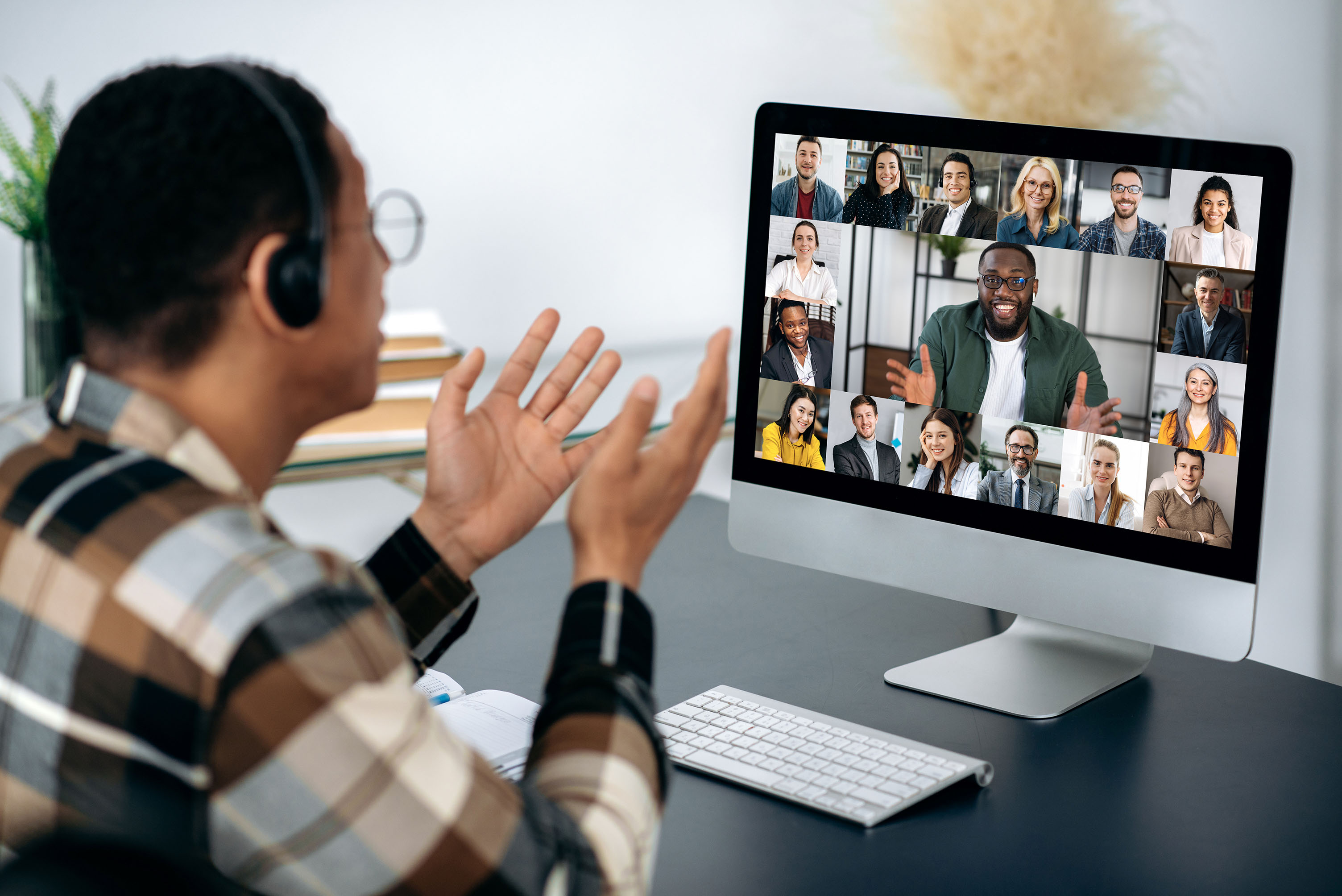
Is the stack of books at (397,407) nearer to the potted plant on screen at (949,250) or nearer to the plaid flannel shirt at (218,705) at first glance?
the potted plant on screen at (949,250)

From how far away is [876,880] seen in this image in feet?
2.74

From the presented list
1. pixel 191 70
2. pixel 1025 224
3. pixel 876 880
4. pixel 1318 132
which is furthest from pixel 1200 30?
pixel 191 70

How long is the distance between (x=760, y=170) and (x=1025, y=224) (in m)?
0.28

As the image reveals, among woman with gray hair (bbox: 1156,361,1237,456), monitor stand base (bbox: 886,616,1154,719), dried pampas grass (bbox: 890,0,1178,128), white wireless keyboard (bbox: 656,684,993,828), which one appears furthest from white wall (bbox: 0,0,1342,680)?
white wireless keyboard (bbox: 656,684,993,828)

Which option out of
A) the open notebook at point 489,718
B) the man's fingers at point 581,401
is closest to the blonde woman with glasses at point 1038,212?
the man's fingers at point 581,401

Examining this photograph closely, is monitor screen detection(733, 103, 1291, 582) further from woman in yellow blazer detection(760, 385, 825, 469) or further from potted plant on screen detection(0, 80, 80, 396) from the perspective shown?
potted plant on screen detection(0, 80, 80, 396)

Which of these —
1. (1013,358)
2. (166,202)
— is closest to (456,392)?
(166,202)

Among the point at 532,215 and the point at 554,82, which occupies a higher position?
the point at 554,82

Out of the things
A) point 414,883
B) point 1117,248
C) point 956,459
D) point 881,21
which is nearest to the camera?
point 414,883

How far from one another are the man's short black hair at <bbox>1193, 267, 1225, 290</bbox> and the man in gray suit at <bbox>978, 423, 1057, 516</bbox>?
19 centimetres

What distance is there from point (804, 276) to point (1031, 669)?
44 cm

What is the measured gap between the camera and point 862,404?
46.3 inches

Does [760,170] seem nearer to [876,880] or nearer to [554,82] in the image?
[876,880]

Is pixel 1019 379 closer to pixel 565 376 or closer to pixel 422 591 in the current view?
pixel 565 376
